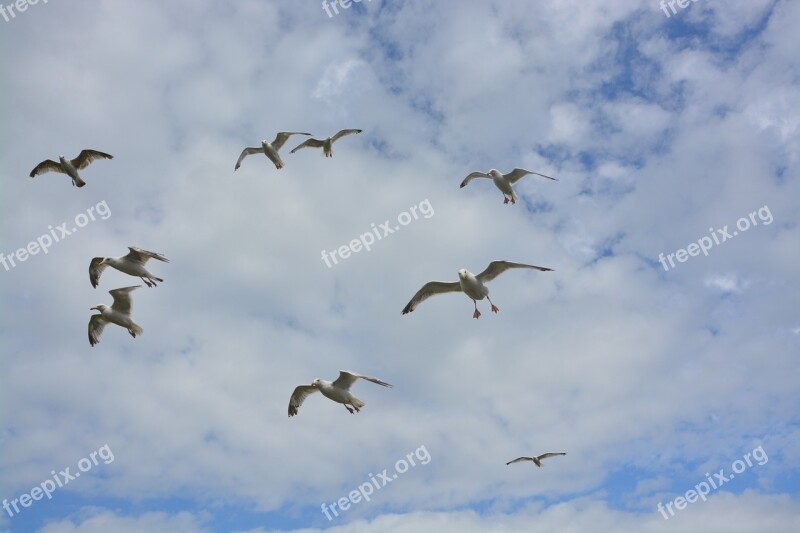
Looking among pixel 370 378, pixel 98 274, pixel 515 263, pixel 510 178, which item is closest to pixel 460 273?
pixel 515 263

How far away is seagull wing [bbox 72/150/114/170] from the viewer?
37938mm

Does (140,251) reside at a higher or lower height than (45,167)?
lower

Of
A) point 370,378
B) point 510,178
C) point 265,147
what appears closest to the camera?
point 370,378

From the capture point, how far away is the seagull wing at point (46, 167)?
38.1m

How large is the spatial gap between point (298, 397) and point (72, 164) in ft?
57.5

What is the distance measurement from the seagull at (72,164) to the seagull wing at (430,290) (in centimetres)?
1796

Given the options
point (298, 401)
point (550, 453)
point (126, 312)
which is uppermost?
point (126, 312)

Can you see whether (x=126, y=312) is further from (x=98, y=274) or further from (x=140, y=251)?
(x=140, y=251)

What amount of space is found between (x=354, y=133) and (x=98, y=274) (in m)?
17.1

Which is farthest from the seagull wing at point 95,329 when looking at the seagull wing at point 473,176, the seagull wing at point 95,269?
the seagull wing at point 473,176

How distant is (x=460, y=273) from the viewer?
1219 inches

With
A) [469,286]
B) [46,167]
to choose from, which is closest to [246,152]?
[46,167]

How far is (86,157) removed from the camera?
38.1 metres

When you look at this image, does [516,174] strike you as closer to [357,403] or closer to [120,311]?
[357,403]
